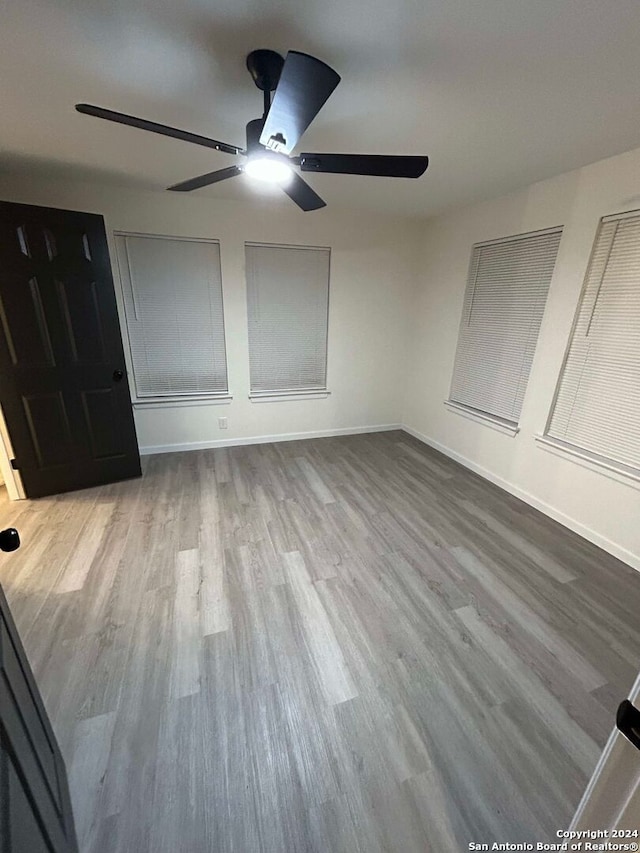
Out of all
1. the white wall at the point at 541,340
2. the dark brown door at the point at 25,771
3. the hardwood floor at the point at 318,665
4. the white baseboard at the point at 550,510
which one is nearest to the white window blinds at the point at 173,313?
the hardwood floor at the point at 318,665

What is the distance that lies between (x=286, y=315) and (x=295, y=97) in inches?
102

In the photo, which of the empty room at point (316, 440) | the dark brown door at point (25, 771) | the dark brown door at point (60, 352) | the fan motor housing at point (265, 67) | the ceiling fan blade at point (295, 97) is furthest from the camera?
the dark brown door at point (60, 352)

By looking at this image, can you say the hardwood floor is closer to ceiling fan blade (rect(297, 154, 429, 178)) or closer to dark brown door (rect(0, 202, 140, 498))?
dark brown door (rect(0, 202, 140, 498))

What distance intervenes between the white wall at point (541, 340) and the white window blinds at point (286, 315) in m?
1.24

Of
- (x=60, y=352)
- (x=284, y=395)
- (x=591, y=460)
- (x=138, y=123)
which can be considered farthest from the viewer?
(x=284, y=395)

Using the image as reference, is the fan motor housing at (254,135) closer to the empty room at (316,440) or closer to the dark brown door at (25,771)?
the empty room at (316,440)

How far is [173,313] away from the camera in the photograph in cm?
339

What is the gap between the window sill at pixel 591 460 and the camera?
88.7 inches

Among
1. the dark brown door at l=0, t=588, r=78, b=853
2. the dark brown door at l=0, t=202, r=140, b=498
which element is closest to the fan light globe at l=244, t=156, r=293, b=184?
the dark brown door at l=0, t=202, r=140, b=498

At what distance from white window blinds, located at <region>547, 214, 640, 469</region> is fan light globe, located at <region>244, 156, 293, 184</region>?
210 cm

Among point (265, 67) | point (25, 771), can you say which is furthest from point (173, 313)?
point (25, 771)

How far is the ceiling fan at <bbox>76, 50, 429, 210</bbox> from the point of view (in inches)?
43.4

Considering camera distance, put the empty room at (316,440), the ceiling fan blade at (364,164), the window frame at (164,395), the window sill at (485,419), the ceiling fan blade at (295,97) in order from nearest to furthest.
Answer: the ceiling fan blade at (295,97), the empty room at (316,440), the ceiling fan blade at (364,164), the window sill at (485,419), the window frame at (164,395)

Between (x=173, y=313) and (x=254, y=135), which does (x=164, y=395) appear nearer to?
(x=173, y=313)
